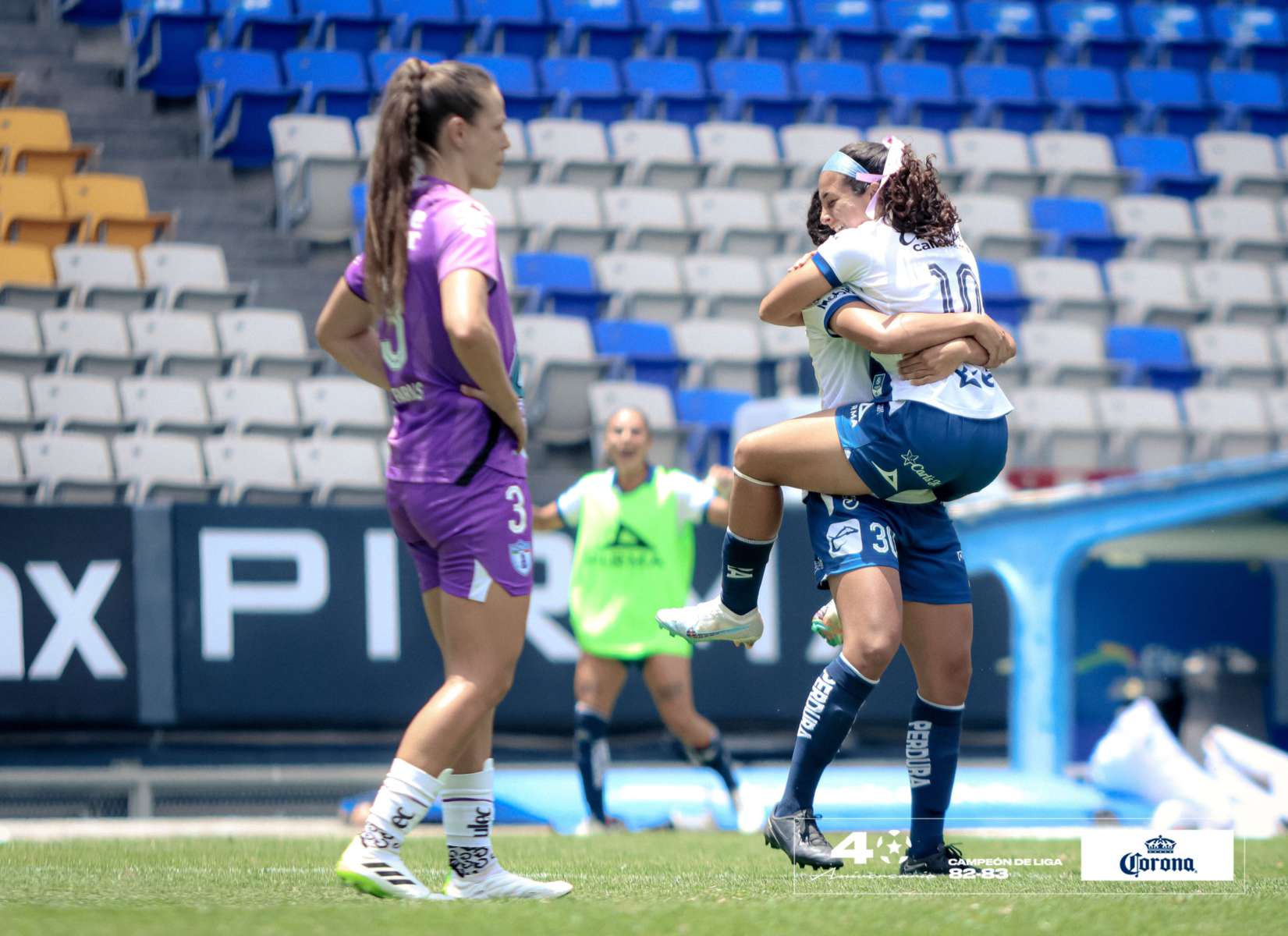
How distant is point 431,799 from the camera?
136 inches

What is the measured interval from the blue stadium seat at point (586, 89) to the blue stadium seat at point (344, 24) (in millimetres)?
1593

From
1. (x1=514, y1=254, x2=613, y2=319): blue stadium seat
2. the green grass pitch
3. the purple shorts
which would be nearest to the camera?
the green grass pitch

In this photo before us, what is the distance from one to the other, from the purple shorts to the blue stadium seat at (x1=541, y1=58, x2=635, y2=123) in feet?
36.8

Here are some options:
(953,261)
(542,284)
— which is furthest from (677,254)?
(953,261)

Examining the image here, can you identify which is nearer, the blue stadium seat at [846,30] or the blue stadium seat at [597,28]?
the blue stadium seat at [597,28]

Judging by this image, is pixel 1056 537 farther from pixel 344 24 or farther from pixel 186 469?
pixel 344 24

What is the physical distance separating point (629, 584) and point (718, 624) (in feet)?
10.7

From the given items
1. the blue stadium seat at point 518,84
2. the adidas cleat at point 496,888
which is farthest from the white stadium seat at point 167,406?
the adidas cleat at point 496,888

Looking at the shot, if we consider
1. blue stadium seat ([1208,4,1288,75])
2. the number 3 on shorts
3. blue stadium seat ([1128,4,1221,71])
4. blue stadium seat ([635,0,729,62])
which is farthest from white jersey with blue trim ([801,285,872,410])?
blue stadium seat ([1208,4,1288,75])

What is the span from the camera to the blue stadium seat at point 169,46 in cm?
1378

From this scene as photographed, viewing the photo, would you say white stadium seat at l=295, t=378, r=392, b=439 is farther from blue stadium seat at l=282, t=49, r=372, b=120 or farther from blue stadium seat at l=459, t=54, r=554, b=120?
blue stadium seat at l=459, t=54, r=554, b=120

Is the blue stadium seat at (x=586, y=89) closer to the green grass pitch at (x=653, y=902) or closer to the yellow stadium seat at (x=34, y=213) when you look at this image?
the yellow stadium seat at (x=34, y=213)

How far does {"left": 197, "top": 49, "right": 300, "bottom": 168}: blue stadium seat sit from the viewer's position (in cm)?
1338

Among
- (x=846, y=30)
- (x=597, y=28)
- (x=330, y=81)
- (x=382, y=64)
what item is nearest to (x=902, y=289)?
(x=330, y=81)
